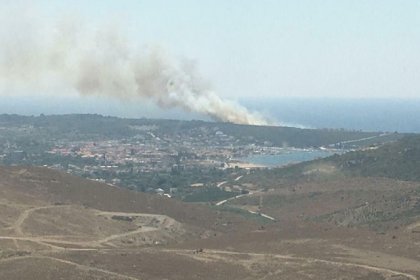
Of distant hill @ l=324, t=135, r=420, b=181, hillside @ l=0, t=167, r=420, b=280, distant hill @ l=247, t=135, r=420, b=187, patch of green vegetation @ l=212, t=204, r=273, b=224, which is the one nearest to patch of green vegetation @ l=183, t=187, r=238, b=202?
distant hill @ l=247, t=135, r=420, b=187

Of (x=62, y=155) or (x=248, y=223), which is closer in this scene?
(x=248, y=223)

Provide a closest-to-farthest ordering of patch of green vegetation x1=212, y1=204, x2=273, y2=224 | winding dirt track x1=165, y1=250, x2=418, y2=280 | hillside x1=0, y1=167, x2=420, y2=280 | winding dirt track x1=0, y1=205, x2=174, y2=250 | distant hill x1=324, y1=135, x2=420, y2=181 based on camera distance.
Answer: winding dirt track x1=165, y1=250, x2=418, y2=280, hillside x1=0, y1=167, x2=420, y2=280, winding dirt track x1=0, y1=205, x2=174, y2=250, patch of green vegetation x1=212, y1=204, x2=273, y2=224, distant hill x1=324, y1=135, x2=420, y2=181

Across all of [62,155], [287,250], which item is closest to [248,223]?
[287,250]

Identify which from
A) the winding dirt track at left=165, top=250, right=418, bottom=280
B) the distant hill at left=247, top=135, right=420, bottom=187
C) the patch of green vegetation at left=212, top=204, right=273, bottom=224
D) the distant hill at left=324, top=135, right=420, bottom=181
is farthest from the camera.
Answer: the distant hill at left=247, top=135, right=420, bottom=187

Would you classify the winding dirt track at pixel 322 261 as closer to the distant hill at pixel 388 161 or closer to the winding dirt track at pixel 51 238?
the winding dirt track at pixel 51 238

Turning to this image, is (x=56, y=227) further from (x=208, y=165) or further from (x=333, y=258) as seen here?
(x=208, y=165)

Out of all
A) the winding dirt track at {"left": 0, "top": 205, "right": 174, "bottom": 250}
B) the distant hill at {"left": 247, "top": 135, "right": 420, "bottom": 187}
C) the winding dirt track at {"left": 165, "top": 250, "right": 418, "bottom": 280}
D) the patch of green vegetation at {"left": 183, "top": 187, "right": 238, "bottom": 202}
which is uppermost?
the distant hill at {"left": 247, "top": 135, "right": 420, "bottom": 187}

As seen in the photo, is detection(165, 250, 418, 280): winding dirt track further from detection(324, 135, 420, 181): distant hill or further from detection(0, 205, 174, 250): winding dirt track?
detection(324, 135, 420, 181): distant hill

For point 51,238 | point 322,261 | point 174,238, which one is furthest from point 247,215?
point 322,261

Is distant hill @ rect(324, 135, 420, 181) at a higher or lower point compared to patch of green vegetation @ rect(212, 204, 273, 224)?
higher

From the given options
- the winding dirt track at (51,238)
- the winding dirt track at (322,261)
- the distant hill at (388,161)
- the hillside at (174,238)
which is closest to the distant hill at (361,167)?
the distant hill at (388,161)

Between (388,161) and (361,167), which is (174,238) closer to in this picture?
(361,167)
